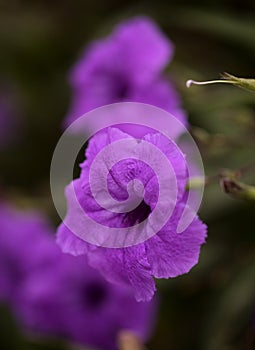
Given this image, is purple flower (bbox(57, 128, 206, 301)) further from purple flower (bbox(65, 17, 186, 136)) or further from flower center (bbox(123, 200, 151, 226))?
purple flower (bbox(65, 17, 186, 136))

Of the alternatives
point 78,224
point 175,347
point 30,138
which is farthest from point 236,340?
point 30,138

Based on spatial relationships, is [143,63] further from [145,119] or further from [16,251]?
[16,251]

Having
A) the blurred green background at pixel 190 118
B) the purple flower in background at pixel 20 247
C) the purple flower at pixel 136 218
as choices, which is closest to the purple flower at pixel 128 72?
the blurred green background at pixel 190 118

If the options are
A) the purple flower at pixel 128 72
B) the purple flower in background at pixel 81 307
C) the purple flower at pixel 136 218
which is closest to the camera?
the purple flower at pixel 136 218

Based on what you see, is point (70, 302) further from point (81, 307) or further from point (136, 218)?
point (136, 218)

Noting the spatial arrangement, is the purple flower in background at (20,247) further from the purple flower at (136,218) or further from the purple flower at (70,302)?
the purple flower at (136,218)

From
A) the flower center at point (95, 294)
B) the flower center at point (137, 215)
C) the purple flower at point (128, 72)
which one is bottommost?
the flower center at point (95, 294)

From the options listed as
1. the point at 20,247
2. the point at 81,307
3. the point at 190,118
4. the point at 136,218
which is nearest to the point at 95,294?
the point at 81,307
